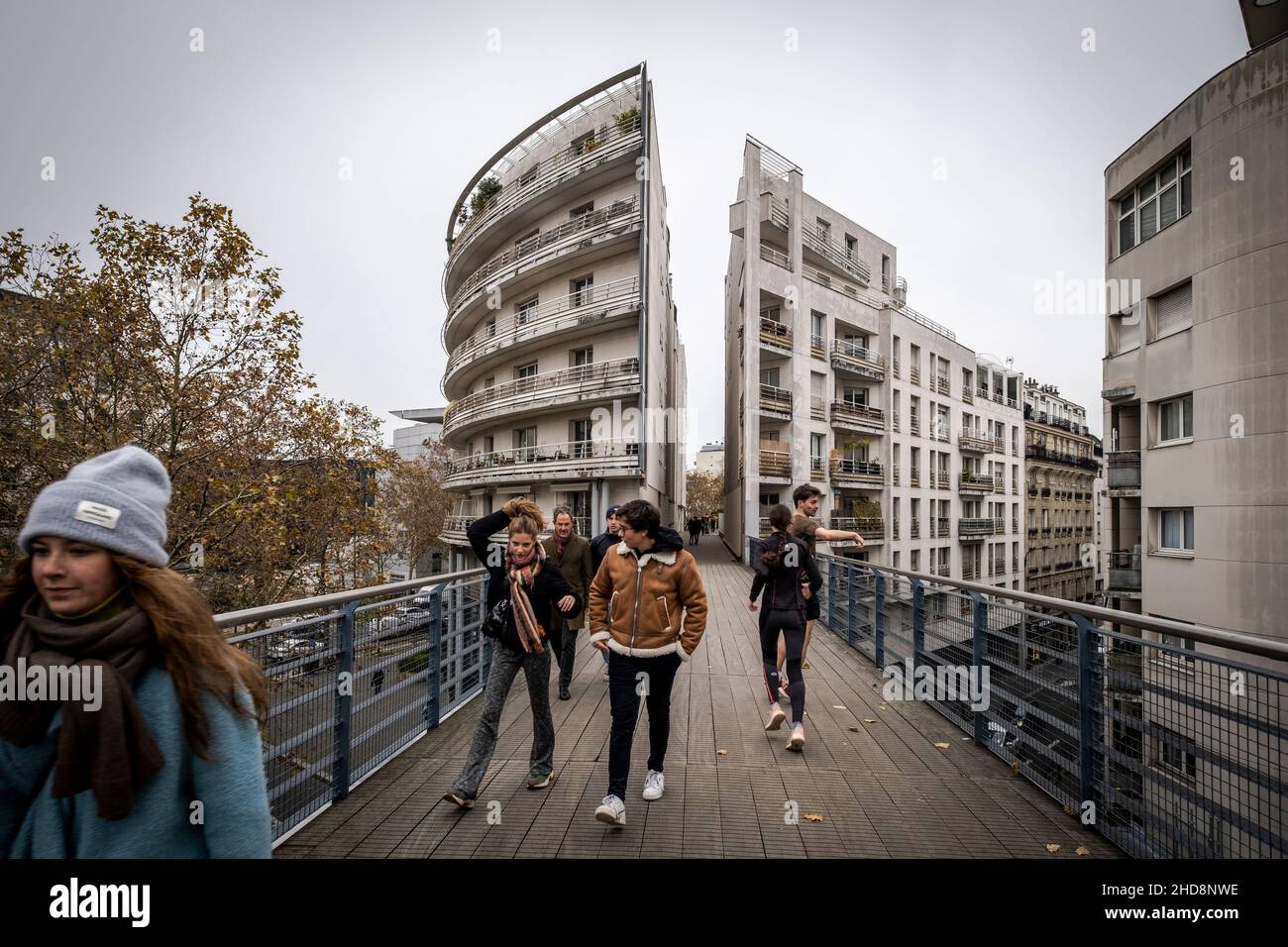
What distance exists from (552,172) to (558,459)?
39.4ft

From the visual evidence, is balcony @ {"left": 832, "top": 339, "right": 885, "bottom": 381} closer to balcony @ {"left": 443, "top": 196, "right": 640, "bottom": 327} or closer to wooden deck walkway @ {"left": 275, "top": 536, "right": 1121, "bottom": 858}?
balcony @ {"left": 443, "top": 196, "right": 640, "bottom": 327}

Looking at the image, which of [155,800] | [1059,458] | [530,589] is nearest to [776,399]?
[530,589]

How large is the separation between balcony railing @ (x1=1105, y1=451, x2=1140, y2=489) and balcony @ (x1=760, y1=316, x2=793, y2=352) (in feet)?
39.7

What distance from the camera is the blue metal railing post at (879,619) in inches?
275

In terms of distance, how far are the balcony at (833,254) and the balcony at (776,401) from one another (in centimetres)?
837

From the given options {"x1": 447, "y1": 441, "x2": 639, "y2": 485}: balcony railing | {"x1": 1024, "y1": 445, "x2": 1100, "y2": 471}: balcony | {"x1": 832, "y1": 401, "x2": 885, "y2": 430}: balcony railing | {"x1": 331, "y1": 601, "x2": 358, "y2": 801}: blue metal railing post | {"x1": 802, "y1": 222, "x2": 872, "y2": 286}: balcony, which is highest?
{"x1": 802, "y1": 222, "x2": 872, "y2": 286}: balcony

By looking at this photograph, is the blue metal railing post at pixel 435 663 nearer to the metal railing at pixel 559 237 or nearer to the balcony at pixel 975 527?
the metal railing at pixel 559 237

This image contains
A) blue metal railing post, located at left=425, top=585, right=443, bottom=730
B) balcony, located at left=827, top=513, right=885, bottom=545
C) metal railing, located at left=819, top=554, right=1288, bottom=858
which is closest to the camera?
metal railing, located at left=819, top=554, right=1288, bottom=858

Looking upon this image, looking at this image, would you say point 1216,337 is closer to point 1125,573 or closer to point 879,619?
point 1125,573

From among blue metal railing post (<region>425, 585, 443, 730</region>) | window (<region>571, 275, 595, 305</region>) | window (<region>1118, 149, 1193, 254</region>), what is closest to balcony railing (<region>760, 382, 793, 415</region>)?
window (<region>571, 275, 595, 305</region>)

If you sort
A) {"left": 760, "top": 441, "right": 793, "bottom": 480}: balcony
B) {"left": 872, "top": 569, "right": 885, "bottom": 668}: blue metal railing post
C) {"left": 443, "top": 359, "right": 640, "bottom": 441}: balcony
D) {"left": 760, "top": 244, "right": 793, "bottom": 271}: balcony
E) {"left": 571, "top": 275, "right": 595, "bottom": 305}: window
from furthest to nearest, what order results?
{"left": 760, "top": 244, "right": 793, "bottom": 271}: balcony, {"left": 760, "top": 441, "right": 793, "bottom": 480}: balcony, {"left": 571, "top": 275, "right": 595, "bottom": 305}: window, {"left": 443, "top": 359, "right": 640, "bottom": 441}: balcony, {"left": 872, "top": 569, "right": 885, "bottom": 668}: blue metal railing post

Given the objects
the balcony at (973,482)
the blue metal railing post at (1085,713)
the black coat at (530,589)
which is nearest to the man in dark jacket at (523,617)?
the black coat at (530,589)

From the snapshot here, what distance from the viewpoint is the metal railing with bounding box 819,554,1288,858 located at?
2.69m
